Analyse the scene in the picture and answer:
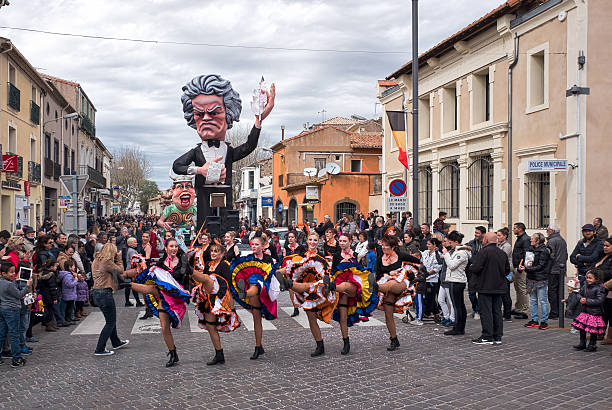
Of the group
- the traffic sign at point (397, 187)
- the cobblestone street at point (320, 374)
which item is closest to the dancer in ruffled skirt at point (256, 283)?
the cobblestone street at point (320, 374)

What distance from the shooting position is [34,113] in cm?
3072

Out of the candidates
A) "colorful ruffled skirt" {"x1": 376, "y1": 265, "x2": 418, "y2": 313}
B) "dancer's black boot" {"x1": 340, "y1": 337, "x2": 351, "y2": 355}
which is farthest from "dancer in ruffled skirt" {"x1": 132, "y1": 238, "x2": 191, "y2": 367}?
"colorful ruffled skirt" {"x1": 376, "y1": 265, "x2": 418, "y2": 313}

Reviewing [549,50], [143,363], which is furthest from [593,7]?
[143,363]

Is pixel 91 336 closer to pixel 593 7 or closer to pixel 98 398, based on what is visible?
pixel 98 398

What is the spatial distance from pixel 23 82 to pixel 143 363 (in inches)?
969

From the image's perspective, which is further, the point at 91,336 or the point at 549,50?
the point at 549,50

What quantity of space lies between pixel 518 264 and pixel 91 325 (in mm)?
8008

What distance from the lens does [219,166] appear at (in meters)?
17.5

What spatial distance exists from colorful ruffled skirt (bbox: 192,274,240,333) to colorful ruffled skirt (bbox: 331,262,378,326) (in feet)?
5.40

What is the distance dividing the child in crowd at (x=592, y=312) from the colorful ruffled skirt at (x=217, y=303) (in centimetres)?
497

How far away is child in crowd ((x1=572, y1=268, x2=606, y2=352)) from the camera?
28.1 ft

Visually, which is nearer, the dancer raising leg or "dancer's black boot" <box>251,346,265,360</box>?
the dancer raising leg

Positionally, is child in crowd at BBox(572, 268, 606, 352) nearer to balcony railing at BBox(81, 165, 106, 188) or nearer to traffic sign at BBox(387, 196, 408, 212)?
traffic sign at BBox(387, 196, 408, 212)

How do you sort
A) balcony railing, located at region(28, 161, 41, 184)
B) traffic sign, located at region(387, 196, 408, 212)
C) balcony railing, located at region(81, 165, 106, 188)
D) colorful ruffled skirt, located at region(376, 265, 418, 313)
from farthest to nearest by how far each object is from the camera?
balcony railing, located at region(81, 165, 106, 188), balcony railing, located at region(28, 161, 41, 184), traffic sign, located at region(387, 196, 408, 212), colorful ruffled skirt, located at region(376, 265, 418, 313)
